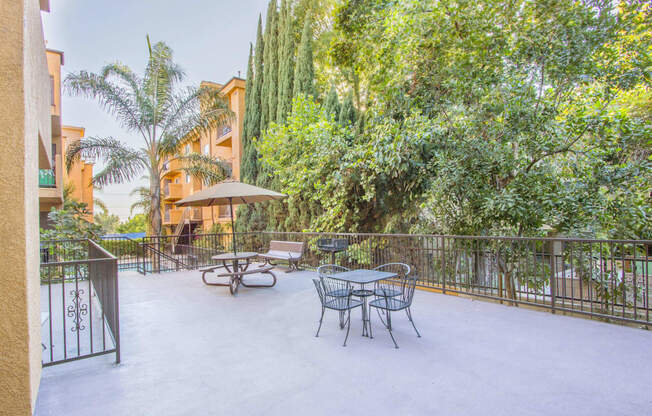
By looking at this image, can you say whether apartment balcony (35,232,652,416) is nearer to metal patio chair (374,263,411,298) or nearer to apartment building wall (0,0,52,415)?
metal patio chair (374,263,411,298)

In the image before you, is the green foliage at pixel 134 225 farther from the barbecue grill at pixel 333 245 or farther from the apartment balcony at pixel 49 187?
the barbecue grill at pixel 333 245

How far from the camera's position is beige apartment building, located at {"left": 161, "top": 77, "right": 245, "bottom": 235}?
750 inches

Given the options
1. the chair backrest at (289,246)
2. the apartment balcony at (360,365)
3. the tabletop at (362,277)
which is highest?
the tabletop at (362,277)

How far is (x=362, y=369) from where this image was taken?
11.1 ft

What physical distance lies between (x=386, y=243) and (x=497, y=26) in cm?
581

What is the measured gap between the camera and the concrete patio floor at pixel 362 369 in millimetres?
2758

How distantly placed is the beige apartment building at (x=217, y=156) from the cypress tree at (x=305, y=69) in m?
3.63

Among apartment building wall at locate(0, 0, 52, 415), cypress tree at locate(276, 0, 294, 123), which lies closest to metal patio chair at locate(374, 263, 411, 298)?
apartment building wall at locate(0, 0, 52, 415)

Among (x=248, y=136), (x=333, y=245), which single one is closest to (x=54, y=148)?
(x=248, y=136)

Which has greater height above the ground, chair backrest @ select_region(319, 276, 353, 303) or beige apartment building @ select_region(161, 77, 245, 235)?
beige apartment building @ select_region(161, 77, 245, 235)

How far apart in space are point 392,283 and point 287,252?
333 centimetres

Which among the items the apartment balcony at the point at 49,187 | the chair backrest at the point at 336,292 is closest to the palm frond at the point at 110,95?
the apartment balcony at the point at 49,187

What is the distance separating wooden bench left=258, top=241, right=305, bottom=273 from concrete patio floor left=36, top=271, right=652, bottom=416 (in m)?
3.53

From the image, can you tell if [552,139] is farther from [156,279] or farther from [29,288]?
[156,279]
